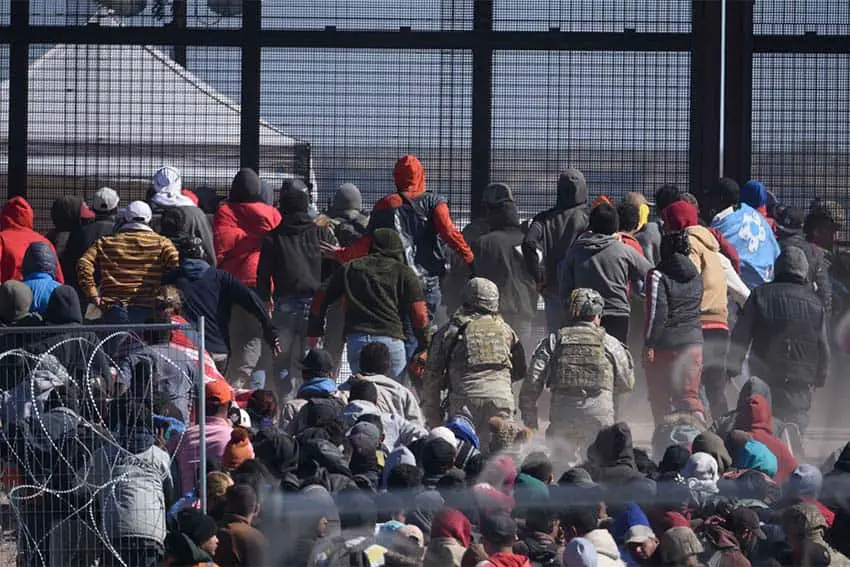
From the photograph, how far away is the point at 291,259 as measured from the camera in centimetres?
1378

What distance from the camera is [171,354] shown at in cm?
1129

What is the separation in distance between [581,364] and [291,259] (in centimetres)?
244

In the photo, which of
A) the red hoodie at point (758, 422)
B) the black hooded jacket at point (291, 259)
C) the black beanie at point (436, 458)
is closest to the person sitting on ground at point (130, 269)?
the black hooded jacket at point (291, 259)

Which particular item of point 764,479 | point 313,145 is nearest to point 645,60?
point 313,145

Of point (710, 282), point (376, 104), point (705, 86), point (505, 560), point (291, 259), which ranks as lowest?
point (505, 560)

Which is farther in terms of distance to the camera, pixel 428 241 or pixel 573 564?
pixel 428 241

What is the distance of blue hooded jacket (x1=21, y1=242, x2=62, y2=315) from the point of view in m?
13.0

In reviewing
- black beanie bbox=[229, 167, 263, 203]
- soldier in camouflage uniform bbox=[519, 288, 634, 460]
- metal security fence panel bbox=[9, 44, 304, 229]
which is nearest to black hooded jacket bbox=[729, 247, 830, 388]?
soldier in camouflage uniform bbox=[519, 288, 634, 460]

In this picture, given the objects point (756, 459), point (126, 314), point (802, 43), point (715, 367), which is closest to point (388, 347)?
point (126, 314)

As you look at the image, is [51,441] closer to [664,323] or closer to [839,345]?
[664,323]

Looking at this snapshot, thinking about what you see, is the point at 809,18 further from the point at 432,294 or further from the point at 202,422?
the point at 202,422

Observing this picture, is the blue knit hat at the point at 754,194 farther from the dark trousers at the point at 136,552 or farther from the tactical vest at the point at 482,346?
the dark trousers at the point at 136,552

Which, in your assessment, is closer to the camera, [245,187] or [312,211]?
[245,187]

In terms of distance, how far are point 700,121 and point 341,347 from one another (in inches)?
153
